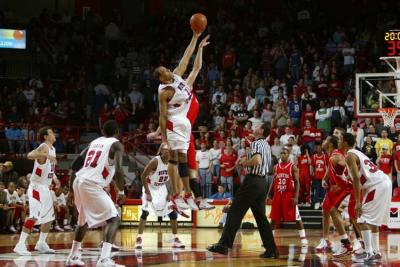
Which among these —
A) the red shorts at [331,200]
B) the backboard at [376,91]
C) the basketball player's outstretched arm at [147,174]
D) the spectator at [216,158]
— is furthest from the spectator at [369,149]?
the basketball player's outstretched arm at [147,174]

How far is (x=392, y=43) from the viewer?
19.3 meters

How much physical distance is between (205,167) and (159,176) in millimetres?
7144

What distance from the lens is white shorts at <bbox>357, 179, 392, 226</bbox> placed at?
11.8 meters

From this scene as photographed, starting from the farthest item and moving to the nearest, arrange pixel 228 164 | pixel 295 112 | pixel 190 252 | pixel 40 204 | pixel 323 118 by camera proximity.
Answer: pixel 295 112 → pixel 323 118 → pixel 228 164 → pixel 40 204 → pixel 190 252

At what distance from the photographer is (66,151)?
26.0m

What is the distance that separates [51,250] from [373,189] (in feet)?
19.0

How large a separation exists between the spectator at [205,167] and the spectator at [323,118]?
3.27 metres

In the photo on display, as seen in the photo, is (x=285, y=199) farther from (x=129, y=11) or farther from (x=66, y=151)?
(x=129, y=11)

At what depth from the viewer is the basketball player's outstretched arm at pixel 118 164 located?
10484 mm

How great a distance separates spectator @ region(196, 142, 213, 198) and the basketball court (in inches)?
139

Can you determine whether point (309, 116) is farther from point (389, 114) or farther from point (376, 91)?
point (389, 114)

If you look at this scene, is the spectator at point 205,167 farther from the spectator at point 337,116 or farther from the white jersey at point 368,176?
the white jersey at point 368,176

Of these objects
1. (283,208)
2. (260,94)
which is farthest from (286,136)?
(283,208)

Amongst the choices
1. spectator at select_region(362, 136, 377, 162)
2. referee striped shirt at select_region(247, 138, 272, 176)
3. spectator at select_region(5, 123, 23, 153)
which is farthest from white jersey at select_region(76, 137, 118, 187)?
spectator at select_region(5, 123, 23, 153)
